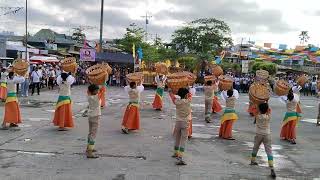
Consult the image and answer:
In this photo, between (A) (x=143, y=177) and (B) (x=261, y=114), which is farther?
(B) (x=261, y=114)

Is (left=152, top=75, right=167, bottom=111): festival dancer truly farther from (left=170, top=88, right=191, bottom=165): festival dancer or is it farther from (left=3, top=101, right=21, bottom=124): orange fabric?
(left=170, top=88, right=191, bottom=165): festival dancer

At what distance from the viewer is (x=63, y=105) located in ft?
45.6

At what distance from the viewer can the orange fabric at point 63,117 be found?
1388 centimetres

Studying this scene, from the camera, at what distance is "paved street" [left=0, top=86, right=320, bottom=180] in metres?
9.18

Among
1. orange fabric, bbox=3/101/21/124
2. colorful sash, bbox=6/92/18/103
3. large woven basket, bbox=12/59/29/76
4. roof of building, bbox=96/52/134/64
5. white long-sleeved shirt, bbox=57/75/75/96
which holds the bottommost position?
orange fabric, bbox=3/101/21/124

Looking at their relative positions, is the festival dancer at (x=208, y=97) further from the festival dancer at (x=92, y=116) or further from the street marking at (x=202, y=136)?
the festival dancer at (x=92, y=116)

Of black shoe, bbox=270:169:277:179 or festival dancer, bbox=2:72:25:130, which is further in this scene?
festival dancer, bbox=2:72:25:130

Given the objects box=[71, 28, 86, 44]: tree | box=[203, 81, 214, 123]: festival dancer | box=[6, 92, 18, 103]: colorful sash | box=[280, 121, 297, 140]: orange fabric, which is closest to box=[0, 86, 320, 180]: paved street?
box=[280, 121, 297, 140]: orange fabric

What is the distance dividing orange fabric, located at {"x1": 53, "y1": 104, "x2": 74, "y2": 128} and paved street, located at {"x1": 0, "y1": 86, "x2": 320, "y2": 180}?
25cm

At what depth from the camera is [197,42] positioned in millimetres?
56156

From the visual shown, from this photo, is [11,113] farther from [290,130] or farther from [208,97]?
[290,130]

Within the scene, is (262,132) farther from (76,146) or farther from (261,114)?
(76,146)

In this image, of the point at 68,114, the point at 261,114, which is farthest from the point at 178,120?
the point at 68,114

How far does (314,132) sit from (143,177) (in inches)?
363
